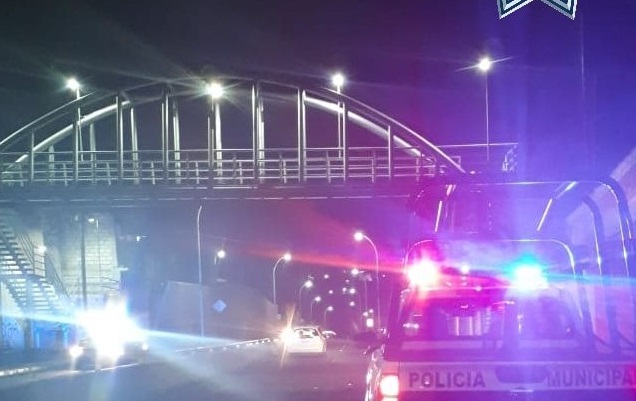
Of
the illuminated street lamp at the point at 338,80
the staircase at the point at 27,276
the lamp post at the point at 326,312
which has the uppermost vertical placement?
the illuminated street lamp at the point at 338,80

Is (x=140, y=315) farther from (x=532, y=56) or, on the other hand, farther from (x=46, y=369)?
(x=532, y=56)

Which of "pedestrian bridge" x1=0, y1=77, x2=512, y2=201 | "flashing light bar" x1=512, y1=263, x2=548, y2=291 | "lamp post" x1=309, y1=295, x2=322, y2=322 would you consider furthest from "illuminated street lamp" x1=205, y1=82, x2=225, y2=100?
"lamp post" x1=309, y1=295, x2=322, y2=322

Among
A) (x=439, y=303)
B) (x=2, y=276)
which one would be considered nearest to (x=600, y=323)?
(x=439, y=303)

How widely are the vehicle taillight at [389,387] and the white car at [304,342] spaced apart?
102ft

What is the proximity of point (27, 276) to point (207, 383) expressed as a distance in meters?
25.9

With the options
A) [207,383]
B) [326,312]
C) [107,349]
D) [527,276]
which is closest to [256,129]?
[107,349]

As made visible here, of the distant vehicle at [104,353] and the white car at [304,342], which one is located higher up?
the distant vehicle at [104,353]

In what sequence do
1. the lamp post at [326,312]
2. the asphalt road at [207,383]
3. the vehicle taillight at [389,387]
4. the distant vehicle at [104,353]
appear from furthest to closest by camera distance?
1. the lamp post at [326,312]
2. the distant vehicle at [104,353]
3. the asphalt road at [207,383]
4. the vehicle taillight at [389,387]

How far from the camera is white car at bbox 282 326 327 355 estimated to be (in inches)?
1423

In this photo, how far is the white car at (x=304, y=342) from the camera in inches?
1423

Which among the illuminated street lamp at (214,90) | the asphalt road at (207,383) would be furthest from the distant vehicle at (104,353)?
the illuminated street lamp at (214,90)

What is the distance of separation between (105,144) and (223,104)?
16068 millimetres

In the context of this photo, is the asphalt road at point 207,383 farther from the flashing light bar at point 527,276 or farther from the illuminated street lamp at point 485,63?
the illuminated street lamp at point 485,63

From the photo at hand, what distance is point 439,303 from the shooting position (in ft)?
23.0
